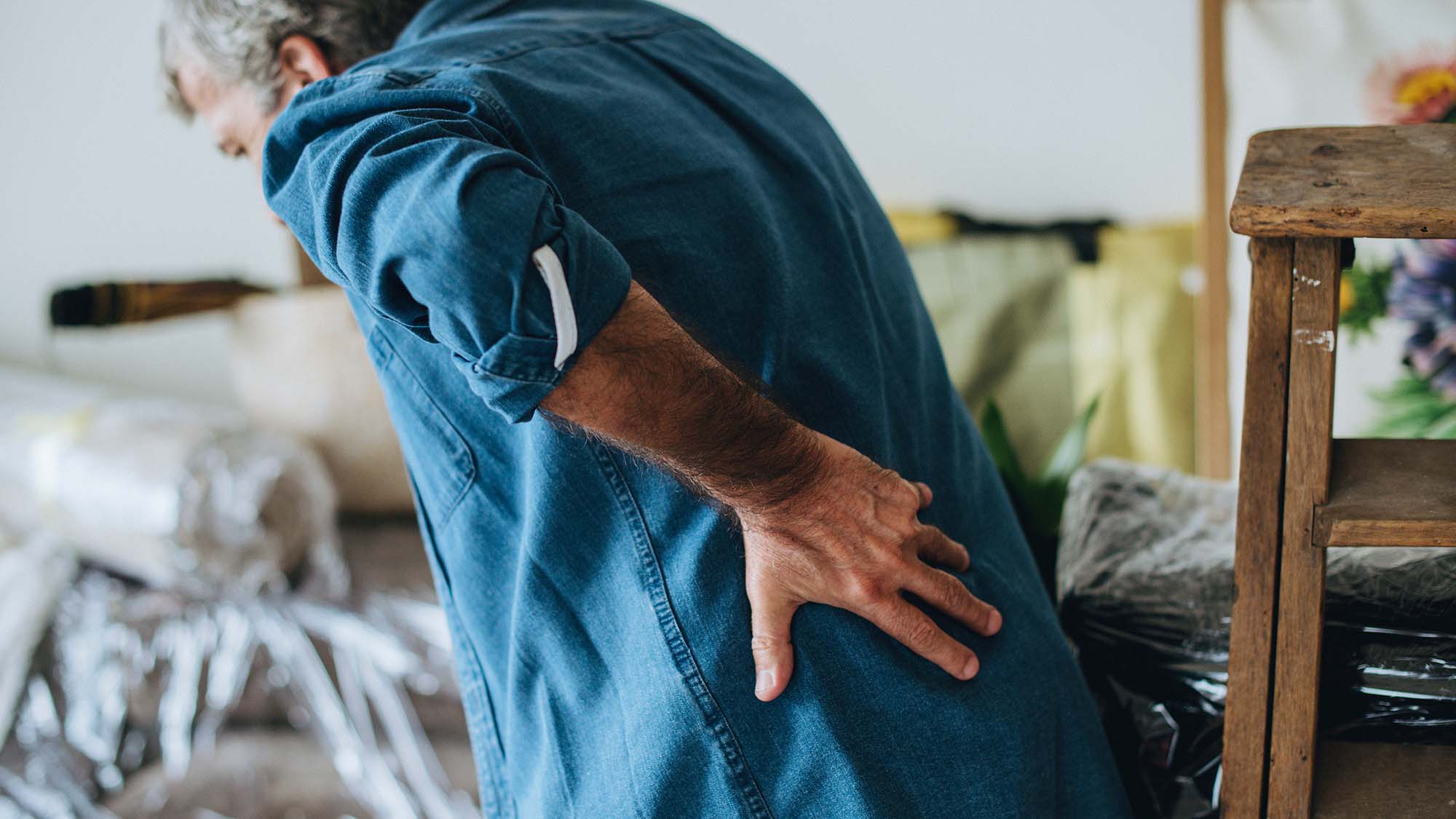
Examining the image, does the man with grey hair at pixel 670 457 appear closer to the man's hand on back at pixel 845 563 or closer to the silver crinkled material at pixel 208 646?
the man's hand on back at pixel 845 563

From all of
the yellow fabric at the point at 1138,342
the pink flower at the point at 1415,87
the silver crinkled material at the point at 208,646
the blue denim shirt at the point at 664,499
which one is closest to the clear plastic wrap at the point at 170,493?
the silver crinkled material at the point at 208,646

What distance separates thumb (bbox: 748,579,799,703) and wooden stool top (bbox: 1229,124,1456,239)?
32 cm

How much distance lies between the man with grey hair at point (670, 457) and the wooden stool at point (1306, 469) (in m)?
0.13

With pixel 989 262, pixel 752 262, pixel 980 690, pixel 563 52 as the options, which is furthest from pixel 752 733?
pixel 989 262

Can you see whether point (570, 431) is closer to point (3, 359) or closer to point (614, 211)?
point (614, 211)

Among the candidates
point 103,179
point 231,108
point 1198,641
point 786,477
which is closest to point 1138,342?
point 1198,641

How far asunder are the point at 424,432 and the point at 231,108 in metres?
0.31

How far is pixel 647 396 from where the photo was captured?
1.83 feet

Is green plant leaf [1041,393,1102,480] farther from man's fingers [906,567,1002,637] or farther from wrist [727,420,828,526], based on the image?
wrist [727,420,828,526]

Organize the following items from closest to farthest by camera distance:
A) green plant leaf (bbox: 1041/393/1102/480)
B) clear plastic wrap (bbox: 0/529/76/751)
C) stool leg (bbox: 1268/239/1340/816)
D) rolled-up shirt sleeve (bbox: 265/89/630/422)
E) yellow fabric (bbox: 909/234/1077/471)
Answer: rolled-up shirt sleeve (bbox: 265/89/630/422) → stool leg (bbox: 1268/239/1340/816) → green plant leaf (bbox: 1041/393/1102/480) → clear plastic wrap (bbox: 0/529/76/751) → yellow fabric (bbox: 909/234/1077/471)

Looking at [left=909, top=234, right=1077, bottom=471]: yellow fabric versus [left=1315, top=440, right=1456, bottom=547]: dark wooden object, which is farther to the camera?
[left=909, top=234, right=1077, bottom=471]: yellow fabric

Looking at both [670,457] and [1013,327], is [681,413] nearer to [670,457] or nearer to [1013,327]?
[670,457]

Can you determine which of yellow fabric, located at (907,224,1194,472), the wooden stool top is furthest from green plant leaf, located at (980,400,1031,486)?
the wooden stool top

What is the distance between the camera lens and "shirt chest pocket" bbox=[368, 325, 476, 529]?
68cm
